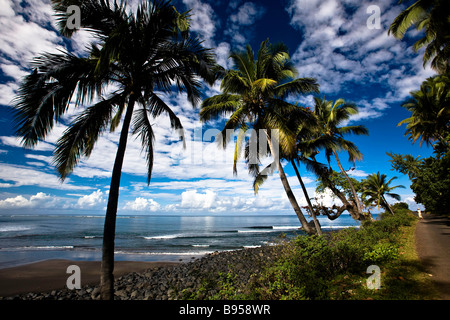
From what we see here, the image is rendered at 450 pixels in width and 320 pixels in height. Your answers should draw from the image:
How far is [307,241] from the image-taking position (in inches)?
194

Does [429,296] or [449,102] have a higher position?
[449,102]

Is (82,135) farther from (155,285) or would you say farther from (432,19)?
(432,19)

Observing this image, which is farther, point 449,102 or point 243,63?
point 449,102

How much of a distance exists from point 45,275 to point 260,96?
1434cm

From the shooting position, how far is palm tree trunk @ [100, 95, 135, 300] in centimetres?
399

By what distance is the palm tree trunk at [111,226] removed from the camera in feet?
13.1

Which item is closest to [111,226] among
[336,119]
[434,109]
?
[336,119]

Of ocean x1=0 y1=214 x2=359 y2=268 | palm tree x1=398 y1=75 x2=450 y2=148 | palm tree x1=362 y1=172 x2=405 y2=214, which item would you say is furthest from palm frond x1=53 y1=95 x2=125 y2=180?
palm tree x1=362 y1=172 x2=405 y2=214

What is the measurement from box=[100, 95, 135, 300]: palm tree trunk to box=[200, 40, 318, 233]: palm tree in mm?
4953

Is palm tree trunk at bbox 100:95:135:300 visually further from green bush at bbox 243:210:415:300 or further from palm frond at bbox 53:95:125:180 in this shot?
green bush at bbox 243:210:415:300

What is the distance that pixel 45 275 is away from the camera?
998 cm
